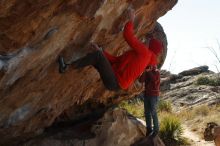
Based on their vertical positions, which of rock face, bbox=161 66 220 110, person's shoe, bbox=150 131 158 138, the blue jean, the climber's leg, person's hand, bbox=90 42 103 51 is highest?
rock face, bbox=161 66 220 110

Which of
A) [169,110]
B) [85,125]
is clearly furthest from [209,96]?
[85,125]

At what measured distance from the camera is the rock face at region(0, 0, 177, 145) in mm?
7141

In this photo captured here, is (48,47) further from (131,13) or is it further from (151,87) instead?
(151,87)

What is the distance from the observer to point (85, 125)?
1252 cm

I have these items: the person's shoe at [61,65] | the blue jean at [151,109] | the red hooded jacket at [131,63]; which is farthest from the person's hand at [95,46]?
the blue jean at [151,109]

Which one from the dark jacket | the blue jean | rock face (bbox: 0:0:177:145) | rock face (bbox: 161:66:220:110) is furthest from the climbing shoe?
rock face (bbox: 161:66:220:110)

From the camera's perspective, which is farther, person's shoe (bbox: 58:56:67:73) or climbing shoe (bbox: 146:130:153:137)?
climbing shoe (bbox: 146:130:153:137)

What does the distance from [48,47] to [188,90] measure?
21411mm

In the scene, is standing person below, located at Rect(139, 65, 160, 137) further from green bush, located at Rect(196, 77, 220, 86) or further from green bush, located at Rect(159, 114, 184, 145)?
green bush, located at Rect(196, 77, 220, 86)

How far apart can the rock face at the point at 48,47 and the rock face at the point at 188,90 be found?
14.0 metres

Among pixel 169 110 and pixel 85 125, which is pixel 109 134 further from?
pixel 169 110

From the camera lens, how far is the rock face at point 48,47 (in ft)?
23.4

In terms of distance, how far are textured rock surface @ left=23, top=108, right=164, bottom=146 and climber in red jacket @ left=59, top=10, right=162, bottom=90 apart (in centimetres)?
300

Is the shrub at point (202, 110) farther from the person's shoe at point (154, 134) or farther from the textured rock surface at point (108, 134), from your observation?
the person's shoe at point (154, 134)
